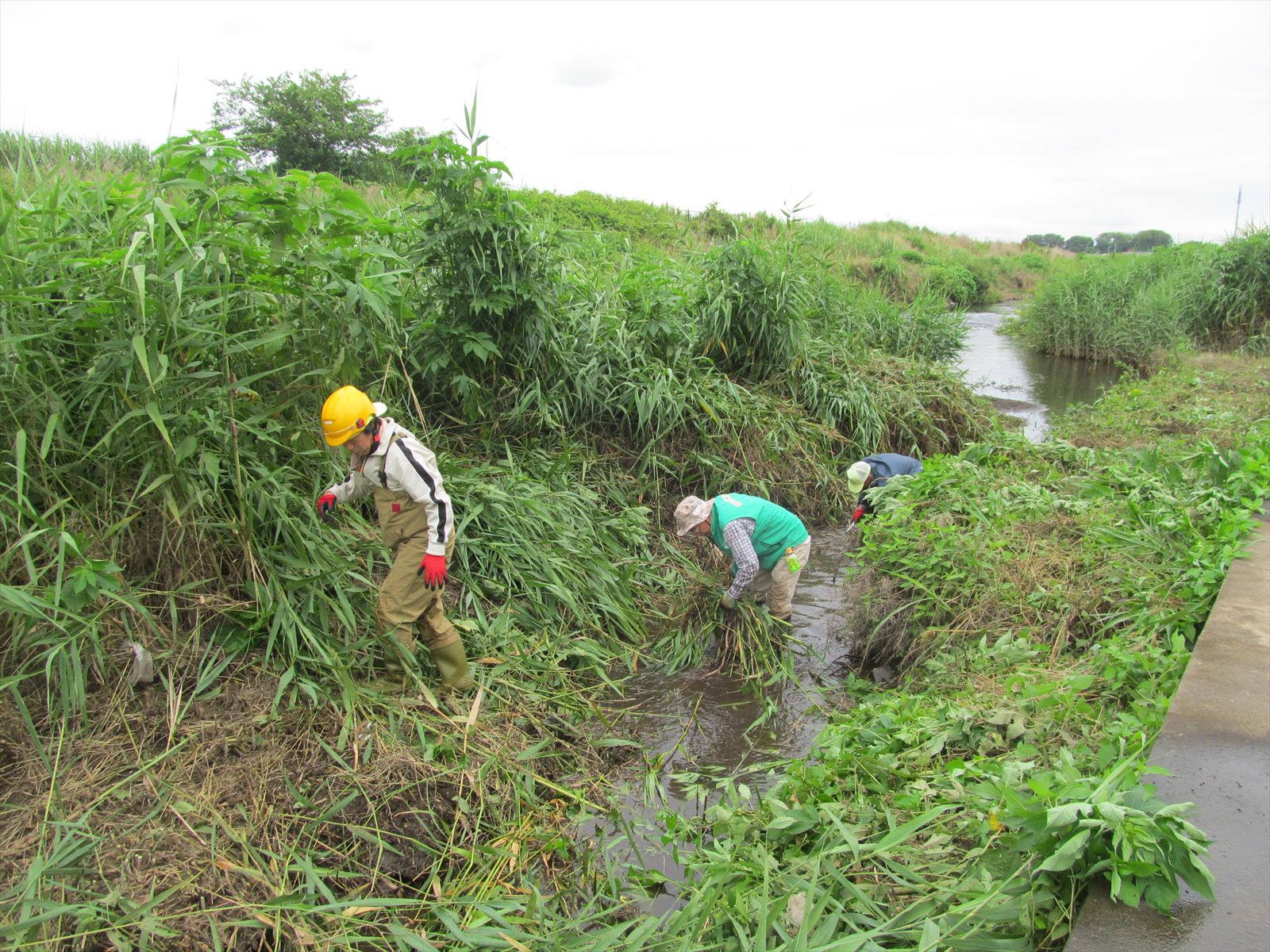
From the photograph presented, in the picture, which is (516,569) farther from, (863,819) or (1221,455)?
(1221,455)

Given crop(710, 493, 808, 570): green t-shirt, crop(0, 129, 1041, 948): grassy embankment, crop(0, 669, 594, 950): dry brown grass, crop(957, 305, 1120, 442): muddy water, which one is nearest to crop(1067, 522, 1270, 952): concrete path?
crop(0, 129, 1041, 948): grassy embankment

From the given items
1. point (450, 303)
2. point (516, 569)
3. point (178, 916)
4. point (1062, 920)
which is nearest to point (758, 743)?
point (516, 569)

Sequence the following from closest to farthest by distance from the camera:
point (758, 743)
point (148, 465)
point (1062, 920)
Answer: point (1062, 920) → point (148, 465) → point (758, 743)

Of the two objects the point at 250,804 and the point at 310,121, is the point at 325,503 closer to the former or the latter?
the point at 250,804

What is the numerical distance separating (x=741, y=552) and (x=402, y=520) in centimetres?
198

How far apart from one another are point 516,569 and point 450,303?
6.66ft

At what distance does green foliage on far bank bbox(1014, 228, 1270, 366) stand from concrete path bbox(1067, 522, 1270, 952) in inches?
502

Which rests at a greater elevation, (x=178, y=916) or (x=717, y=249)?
(x=717, y=249)

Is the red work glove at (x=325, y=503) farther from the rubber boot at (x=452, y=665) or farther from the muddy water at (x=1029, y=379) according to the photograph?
the muddy water at (x=1029, y=379)

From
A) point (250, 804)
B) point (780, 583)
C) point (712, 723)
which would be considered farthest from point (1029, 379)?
point (250, 804)

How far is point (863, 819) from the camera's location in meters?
2.71

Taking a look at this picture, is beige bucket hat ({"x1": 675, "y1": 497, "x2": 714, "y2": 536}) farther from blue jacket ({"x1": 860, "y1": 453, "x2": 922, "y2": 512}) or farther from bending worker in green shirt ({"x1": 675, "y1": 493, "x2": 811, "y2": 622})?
blue jacket ({"x1": 860, "y1": 453, "x2": 922, "y2": 512})

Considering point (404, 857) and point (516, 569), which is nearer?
point (404, 857)

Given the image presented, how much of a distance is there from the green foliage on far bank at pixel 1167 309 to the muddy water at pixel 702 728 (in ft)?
40.2
